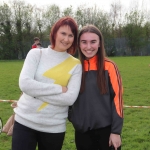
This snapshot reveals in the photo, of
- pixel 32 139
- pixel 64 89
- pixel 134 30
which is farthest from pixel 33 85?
pixel 134 30

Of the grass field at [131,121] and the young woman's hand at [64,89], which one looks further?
the grass field at [131,121]

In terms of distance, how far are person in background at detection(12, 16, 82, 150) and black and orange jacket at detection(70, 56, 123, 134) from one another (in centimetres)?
10

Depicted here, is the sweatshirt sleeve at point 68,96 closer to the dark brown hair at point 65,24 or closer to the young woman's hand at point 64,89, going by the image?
the young woman's hand at point 64,89

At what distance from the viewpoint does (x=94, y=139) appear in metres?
2.31

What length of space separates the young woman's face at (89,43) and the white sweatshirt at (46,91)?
6.7 inches

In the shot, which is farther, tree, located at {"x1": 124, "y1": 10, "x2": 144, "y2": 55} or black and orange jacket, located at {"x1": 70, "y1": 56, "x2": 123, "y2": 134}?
tree, located at {"x1": 124, "y1": 10, "x2": 144, "y2": 55}

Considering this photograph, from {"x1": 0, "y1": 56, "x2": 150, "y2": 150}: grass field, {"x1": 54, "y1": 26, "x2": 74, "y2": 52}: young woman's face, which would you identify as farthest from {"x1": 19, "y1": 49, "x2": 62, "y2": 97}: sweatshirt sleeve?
{"x1": 0, "y1": 56, "x2": 150, "y2": 150}: grass field

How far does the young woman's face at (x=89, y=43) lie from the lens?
86.4 inches

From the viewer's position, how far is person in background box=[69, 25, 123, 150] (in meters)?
2.13

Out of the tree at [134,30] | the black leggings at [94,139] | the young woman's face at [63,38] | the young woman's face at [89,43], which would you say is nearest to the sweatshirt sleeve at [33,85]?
the young woman's face at [63,38]

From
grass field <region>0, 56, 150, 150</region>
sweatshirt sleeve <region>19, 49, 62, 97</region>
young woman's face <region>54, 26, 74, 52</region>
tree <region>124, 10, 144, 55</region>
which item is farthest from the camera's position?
tree <region>124, 10, 144, 55</region>

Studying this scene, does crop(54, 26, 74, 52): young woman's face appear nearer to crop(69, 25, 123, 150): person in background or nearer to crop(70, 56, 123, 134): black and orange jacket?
crop(69, 25, 123, 150): person in background

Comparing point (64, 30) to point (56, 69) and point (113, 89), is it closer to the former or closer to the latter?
point (56, 69)

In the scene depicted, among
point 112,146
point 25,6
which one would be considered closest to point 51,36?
point 112,146
